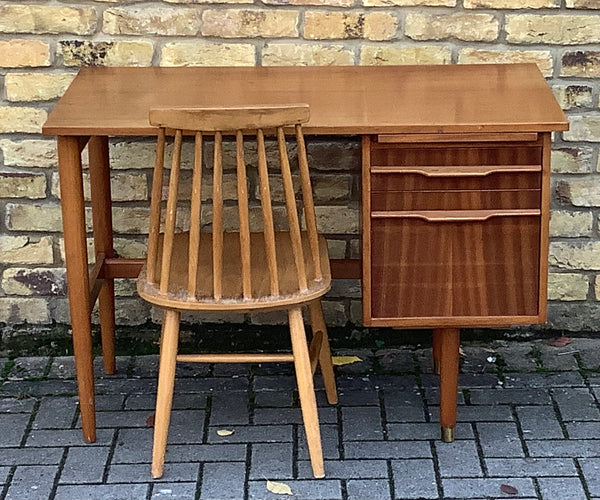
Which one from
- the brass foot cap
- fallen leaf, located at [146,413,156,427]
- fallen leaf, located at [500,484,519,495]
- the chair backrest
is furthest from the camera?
fallen leaf, located at [146,413,156,427]

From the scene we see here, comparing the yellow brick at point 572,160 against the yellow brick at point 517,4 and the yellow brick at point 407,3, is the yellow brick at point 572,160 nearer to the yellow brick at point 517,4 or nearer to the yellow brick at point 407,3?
the yellow brick at point 517,4

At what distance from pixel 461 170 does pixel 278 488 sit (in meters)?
1.00

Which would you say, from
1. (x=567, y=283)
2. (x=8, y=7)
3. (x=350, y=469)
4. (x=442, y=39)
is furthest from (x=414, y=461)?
(x=8, y=7)

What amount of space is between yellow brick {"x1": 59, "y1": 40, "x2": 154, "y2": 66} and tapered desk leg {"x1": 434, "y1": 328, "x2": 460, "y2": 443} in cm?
134

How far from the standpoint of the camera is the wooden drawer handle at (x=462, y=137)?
2668 millimetres

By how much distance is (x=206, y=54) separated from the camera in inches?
132

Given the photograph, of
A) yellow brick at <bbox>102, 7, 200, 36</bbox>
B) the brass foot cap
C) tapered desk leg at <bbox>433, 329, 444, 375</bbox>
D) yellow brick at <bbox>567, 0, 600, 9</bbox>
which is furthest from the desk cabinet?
yellow brick at <bbox>102, 7, 200, 36</bbox>

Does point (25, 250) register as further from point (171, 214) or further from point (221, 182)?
point (221, 182)

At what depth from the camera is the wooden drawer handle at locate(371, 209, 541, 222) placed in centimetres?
273

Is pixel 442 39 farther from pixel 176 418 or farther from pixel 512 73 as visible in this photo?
pixel 176 418

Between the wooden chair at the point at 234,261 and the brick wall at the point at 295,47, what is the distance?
0.69 m

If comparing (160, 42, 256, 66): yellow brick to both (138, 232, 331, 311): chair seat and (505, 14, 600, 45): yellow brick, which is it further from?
(505, 14, 600, 45): yellow brick

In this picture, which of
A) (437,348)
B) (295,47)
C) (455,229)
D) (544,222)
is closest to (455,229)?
(455,229)

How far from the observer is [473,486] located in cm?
282
